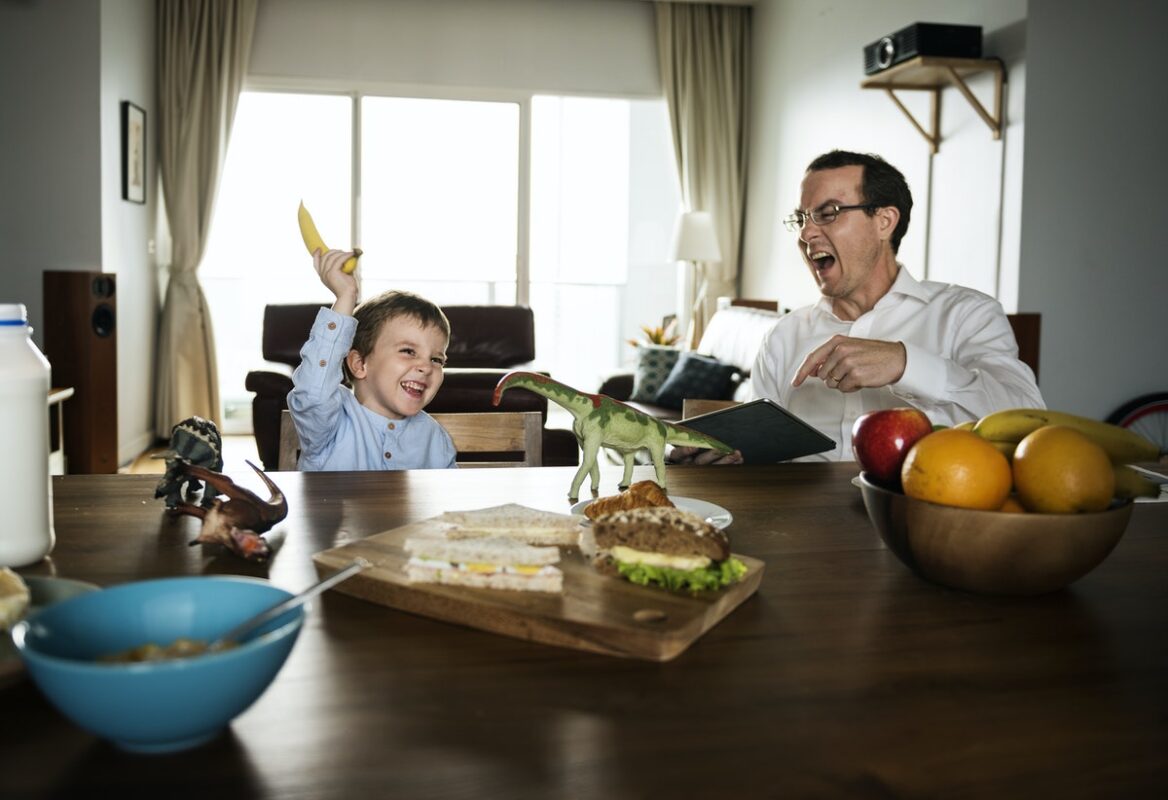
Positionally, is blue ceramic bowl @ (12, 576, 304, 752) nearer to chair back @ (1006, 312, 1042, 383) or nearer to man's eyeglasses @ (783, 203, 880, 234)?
man's eyeglasses @ (783, 203, 880, 234)

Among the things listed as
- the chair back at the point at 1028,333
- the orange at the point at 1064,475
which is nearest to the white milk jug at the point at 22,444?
the orange at the point at 1064,475

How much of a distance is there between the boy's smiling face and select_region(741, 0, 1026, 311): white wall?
121 inches

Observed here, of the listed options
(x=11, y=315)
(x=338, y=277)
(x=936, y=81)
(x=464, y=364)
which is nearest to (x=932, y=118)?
(x=936, y=81)

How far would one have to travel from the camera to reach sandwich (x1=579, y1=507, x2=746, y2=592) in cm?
86

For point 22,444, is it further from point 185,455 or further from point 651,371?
point 651,371

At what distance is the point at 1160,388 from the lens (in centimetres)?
431

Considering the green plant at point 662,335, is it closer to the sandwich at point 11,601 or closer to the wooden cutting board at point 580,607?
the wooden cutting board at point 580,607

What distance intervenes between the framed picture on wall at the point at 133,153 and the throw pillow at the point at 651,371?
3018 millimetres

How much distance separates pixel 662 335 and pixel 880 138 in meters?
2.10

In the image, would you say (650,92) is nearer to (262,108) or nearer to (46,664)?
(262,108)

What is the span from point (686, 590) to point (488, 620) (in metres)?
0.17

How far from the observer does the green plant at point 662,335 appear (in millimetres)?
6809

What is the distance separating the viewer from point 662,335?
686 cm

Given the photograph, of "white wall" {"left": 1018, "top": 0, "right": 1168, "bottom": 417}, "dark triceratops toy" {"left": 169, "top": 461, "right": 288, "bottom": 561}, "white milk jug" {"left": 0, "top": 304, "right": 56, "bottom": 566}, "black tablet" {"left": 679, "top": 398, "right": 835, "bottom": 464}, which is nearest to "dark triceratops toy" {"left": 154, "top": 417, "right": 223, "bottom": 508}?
"dark triceratops toy" {"left": 169, "top": 461, "right": 288, "bottom": 561}
